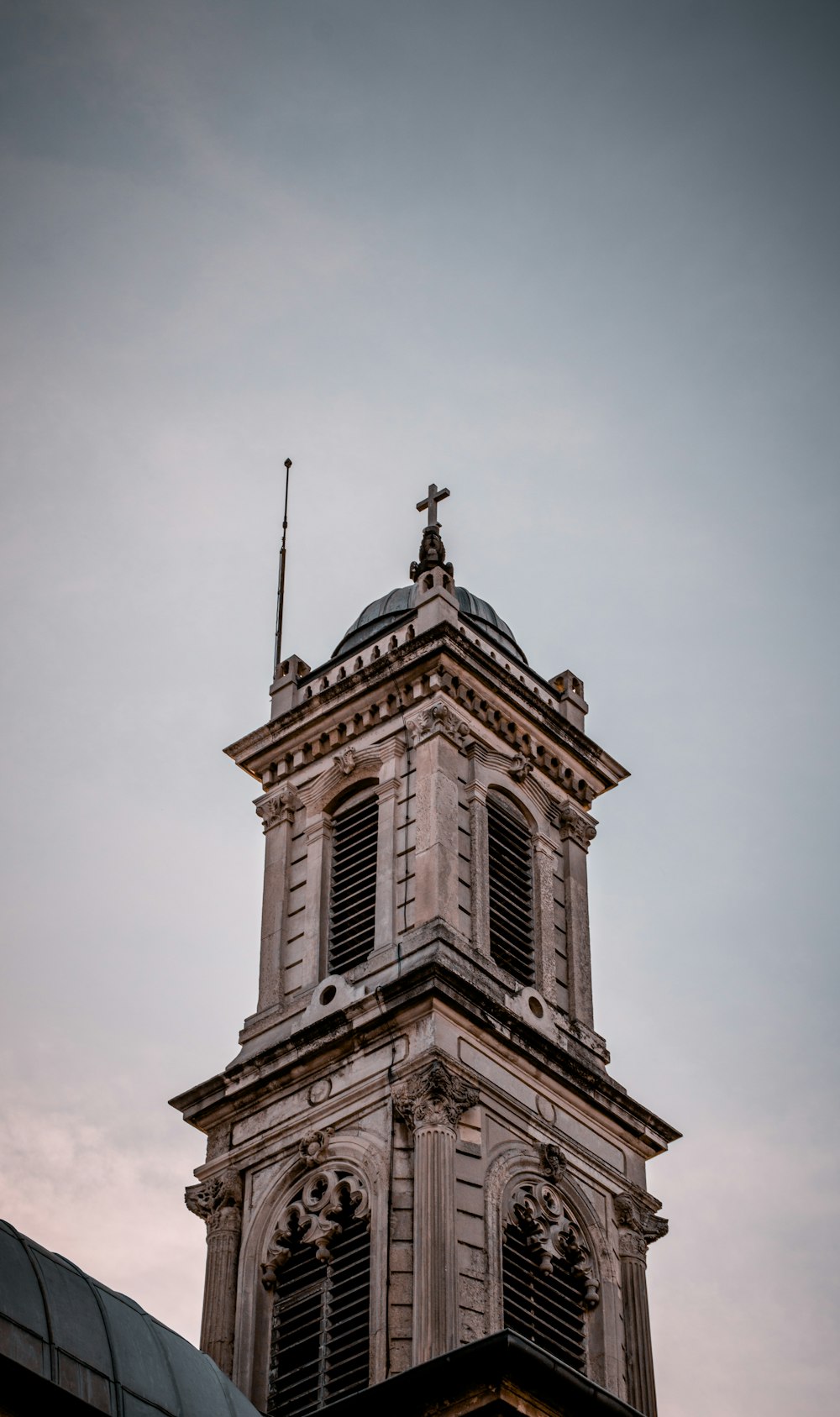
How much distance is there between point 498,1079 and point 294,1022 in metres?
4.30

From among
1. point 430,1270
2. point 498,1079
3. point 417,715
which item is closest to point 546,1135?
point 498,1079

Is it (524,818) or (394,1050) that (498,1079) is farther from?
(524,818)

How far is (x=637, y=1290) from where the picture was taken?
3978cm

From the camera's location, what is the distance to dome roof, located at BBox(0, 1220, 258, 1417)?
25891mm

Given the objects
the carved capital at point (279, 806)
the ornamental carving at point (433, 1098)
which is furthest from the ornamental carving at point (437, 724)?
the ornamental carving at point (433, 1098)

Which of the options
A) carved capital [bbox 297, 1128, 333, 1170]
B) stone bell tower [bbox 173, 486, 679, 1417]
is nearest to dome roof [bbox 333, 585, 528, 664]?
stone bell tower [bbox 173, 486, 679, 1417]

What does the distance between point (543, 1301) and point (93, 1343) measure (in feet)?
41.9

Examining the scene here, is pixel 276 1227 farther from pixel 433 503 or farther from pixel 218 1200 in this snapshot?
pixel 433 503

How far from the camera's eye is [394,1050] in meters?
38.9

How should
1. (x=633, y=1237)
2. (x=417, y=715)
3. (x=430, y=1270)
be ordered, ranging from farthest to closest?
(x=417, y=715) < (x=633, y=1237) < (x=430, y=1270)

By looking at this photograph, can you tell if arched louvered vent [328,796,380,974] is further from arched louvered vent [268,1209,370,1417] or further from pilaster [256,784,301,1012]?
arched louvered vent [268,1209,370,1417]

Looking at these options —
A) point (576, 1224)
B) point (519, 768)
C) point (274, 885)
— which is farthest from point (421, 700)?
point (576, 1224)

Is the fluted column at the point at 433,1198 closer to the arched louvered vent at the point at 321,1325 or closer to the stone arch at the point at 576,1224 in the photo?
the stone arch at the point at 576,1224

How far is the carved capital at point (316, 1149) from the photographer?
39.0 meters
